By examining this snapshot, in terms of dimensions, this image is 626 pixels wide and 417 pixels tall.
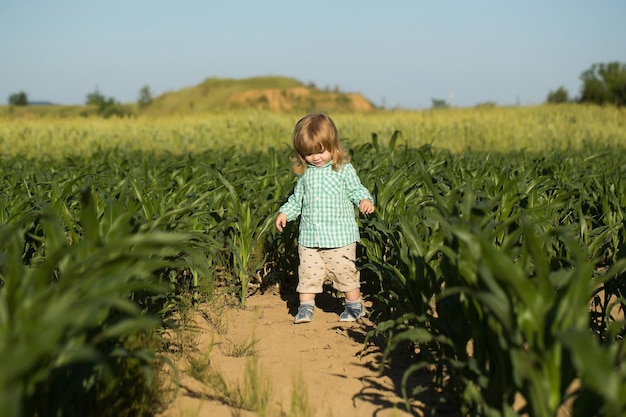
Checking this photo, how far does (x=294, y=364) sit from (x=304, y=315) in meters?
0.74

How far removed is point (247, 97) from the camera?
53.2 m

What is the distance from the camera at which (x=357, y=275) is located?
4164 mm

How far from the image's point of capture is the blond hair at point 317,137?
399 centimetres

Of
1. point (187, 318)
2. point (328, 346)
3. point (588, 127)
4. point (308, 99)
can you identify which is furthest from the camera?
point (308, 99)

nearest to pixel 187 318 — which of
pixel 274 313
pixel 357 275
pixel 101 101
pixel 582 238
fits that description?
pixel 274 313

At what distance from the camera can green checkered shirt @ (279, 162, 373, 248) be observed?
4.12 meters

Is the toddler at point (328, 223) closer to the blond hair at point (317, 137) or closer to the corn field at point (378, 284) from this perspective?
the blond hair at point (317, 137)

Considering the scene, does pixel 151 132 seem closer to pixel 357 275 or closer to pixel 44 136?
pixel 44 136

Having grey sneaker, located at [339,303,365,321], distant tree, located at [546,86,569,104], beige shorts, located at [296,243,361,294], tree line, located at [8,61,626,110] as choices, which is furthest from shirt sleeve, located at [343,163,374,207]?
distant tree, located at [546,86,569,104]

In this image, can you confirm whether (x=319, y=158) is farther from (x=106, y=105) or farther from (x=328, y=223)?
(x=106, y=105)

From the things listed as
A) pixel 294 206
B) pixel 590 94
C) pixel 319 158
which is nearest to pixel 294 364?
pixel 294 206

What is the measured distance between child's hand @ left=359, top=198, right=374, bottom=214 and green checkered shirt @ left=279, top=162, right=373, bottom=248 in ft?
0.40

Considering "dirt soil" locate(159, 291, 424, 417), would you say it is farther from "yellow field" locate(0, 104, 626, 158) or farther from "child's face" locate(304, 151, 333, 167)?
"yellow field" locate(0, 104, 626, 158)

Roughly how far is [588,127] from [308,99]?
3614 cm
